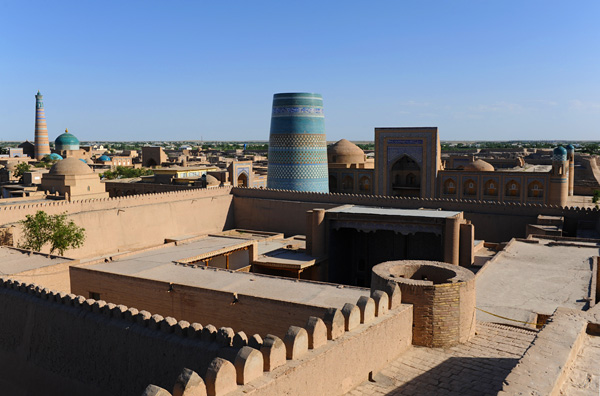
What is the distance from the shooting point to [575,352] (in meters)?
4.95

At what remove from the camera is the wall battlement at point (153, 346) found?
→ 4.73 m

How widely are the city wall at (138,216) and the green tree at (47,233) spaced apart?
1.98ft

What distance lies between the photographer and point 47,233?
14.7 metres

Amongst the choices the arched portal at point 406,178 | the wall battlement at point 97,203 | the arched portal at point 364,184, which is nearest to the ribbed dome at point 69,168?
the wall battlement at point 97,203

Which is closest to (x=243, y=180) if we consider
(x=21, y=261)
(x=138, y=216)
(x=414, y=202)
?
(x=138, y=216)

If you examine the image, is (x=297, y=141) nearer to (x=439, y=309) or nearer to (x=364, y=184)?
(x=364, y=184)

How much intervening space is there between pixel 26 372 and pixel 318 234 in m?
8.43

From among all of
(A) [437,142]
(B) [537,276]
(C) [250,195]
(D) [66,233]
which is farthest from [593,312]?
(A) [437,142]

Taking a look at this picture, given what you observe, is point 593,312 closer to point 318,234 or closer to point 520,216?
point 318,234

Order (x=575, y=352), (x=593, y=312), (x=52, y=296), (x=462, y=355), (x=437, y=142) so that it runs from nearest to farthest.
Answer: (x=575, y=352), (x=593, y=312), (x=462, y=355), (x=52, y=296), (x=437, y=142)

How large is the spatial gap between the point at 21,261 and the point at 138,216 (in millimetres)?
6756

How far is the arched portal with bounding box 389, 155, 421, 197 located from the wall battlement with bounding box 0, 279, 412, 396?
20.3m

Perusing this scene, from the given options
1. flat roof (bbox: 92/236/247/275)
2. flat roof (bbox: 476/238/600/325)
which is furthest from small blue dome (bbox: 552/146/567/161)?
flat roof (bbox: 92/236/247/275)

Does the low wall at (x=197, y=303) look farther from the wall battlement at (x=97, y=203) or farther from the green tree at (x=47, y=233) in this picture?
the wall battlement at (x=97, y=203)
